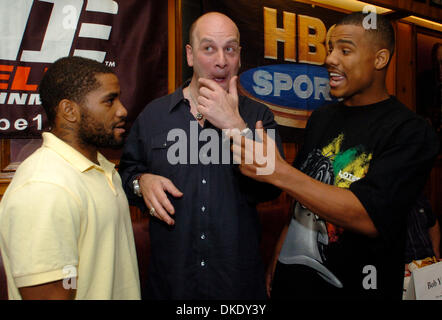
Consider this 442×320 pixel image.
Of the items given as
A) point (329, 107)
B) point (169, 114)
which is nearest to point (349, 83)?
point (329, 107)

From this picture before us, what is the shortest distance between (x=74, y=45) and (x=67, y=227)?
5.25ft

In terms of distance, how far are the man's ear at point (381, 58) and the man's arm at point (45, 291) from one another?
4.69 feet

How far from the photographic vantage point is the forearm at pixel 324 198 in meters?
1.29

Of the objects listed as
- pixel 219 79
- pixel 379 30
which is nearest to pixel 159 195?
pixel 219 79

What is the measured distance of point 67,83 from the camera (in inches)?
51.1

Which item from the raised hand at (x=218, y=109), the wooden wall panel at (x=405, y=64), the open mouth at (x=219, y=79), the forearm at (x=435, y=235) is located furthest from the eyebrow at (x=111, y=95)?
the wooden wall panel at (x=405, y=64)

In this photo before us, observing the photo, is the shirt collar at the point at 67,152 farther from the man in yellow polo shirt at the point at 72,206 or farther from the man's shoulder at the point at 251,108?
the man's shoulder at the point at 251,108

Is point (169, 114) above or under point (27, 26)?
under

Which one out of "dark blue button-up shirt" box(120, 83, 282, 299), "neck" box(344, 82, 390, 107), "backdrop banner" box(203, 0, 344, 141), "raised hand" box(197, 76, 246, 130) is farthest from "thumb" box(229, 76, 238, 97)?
"backdrop banner" box(203, 0, 344, 141)

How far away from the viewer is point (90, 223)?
1166mm

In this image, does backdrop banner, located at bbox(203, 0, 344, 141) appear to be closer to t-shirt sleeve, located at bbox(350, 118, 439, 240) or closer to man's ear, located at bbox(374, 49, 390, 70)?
man's ear, located at bbox(374, 49, 390, 70)

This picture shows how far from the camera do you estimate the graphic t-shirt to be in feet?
4.32
